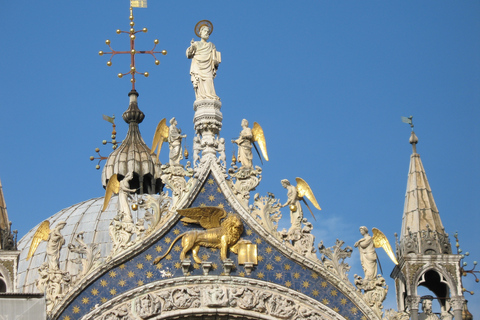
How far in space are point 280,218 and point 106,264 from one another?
3.41m

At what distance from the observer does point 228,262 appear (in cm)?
2683

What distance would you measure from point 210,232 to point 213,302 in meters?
1.37

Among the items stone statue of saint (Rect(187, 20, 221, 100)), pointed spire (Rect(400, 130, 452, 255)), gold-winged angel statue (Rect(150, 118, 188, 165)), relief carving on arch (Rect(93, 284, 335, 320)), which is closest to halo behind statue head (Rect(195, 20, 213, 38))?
stone statue of saint (Rect(187, 20, 221, 100))

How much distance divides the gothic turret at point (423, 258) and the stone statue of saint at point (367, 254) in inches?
25.9

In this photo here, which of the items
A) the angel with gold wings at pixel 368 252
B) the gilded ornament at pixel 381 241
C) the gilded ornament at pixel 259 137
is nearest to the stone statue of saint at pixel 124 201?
the gilded ornament at pixel 259 137

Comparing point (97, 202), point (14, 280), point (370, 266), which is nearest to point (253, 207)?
point (370, 266)

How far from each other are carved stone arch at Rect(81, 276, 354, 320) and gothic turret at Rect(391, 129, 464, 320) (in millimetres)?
1644

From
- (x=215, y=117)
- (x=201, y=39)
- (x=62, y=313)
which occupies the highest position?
(x=201, y=39)

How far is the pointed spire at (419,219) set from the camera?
1098 inches

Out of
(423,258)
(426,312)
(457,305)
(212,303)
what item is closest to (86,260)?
(212,303)

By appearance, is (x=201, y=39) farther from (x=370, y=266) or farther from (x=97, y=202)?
(x=97, y=202)

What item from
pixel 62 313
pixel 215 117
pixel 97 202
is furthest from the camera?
pixel 97 202

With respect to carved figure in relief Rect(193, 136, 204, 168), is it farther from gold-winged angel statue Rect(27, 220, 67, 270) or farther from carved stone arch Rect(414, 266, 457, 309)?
carved stone arch Rect(414, 266, 457, 309)

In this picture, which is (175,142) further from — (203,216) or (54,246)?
(54,246)
